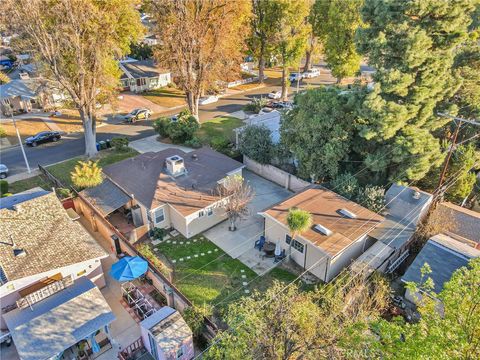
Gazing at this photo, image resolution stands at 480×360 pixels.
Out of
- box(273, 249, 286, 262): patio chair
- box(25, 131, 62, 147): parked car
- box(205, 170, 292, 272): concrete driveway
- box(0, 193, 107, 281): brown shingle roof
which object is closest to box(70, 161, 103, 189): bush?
box(0, 193, 107, 281): brown shingle roof

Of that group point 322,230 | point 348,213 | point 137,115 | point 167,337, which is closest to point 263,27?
point 137,115

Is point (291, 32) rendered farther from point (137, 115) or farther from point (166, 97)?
point (137, 115)

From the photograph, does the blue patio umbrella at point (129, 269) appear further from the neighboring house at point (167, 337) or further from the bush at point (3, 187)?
the bush at point (3, 187)

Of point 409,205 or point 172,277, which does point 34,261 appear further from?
point 409,205

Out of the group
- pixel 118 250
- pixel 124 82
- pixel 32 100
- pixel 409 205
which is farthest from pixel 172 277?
pixel 124 82

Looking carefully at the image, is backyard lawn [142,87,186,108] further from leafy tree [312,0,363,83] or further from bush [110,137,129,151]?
leafy tree [312,0,363,83]

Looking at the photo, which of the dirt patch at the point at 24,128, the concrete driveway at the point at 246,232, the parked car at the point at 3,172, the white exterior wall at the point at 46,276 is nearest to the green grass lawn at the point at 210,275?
the concrete driveway at the point at 246,232
